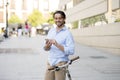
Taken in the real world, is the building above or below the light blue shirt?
above

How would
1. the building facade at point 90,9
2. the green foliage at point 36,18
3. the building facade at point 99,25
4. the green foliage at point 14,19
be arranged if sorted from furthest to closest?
the green foliage at point 36,18, the green foliage at point 14,19, the building facade at point 90,9, the building facade at point 99,25

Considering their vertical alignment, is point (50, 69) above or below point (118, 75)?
above

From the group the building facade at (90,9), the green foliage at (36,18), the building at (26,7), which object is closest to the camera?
the building facade at (90,9)

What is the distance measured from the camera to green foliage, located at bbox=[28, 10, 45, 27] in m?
106

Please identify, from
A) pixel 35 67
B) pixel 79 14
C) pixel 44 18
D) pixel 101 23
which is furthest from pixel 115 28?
pixel 44 18

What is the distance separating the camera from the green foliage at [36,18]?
106m

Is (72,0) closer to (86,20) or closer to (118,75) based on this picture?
(86,20)

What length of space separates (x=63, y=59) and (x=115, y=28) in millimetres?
17868

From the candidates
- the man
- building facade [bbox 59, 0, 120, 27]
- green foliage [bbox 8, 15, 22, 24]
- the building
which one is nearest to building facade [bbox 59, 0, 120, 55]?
building facade [bbox 59, 0, 120, 27]

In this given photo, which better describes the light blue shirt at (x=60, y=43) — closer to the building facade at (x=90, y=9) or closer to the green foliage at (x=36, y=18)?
the building facade at (x=90, y=9)

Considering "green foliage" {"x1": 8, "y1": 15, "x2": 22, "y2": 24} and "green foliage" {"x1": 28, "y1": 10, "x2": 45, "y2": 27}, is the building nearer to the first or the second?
"green foliage" {"x1": 8, "y1": 15, "x2": 22, "y2": 24}

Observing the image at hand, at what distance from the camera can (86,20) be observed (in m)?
34.6

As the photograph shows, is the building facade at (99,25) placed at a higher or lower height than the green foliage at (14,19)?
lower

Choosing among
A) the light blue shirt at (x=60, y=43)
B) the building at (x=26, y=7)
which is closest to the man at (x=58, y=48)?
the light blue shirt at (x=60, y=43)
